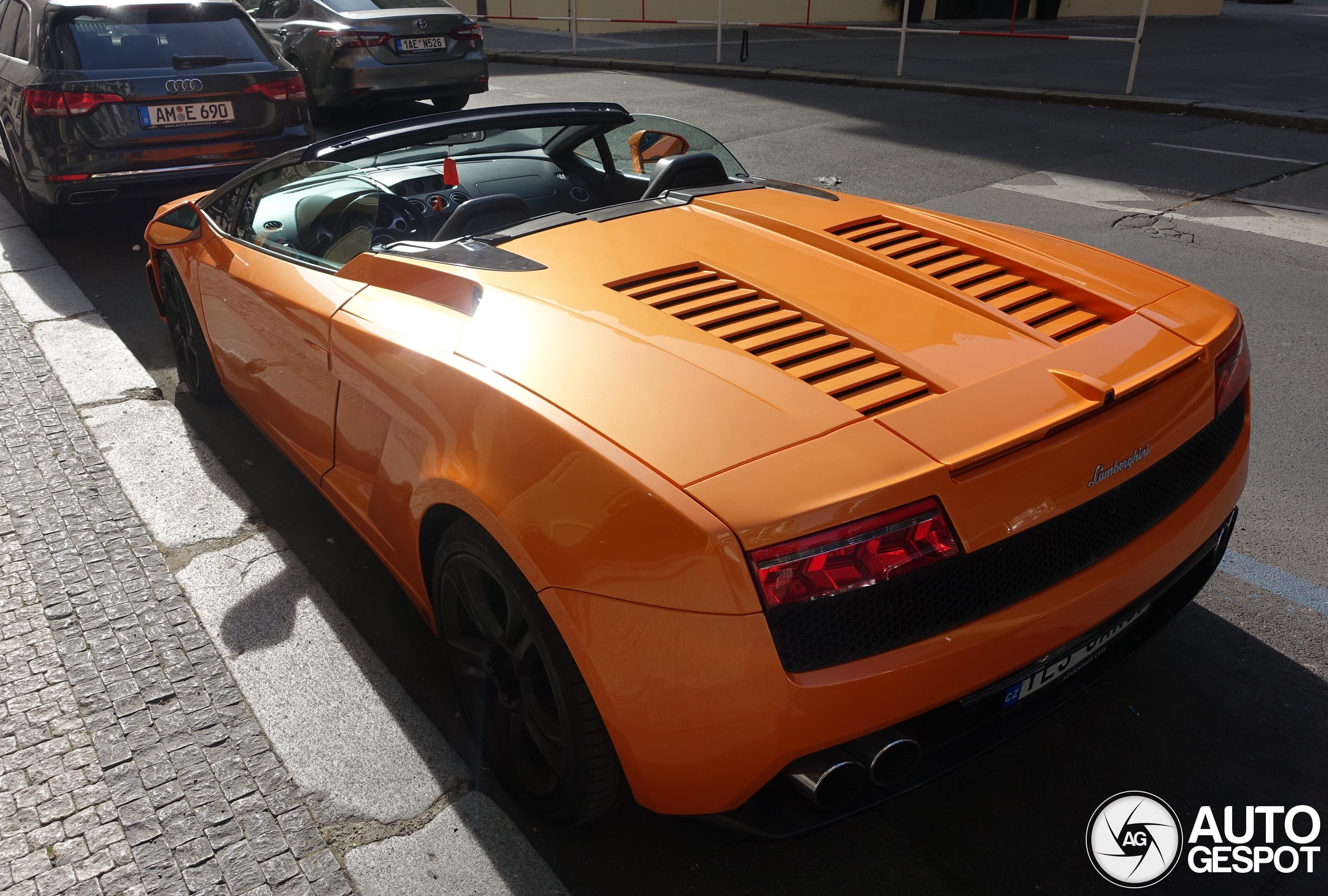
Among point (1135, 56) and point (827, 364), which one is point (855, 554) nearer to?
point (827, 364)

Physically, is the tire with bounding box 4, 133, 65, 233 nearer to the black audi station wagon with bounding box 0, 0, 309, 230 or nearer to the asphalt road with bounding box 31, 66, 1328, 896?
the black audi station wagon with bounding box 0, 0, 309, 230

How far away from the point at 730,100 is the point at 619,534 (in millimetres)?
12004

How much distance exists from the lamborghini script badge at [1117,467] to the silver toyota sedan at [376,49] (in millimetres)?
9974

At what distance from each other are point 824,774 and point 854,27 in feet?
44.7

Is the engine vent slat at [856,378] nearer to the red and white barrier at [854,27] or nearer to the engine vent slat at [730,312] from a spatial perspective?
the engine vent slat at [730,312]

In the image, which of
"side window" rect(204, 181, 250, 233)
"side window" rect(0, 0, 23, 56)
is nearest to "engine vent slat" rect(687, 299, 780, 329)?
"side window" rect(204, 181, 250, 233)

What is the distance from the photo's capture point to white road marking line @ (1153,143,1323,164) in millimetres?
9023

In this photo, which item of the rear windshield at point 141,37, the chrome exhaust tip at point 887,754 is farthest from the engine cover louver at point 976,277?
the rear windshield at point 141,37

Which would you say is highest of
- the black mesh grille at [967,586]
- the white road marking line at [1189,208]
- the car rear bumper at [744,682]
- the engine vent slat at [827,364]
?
the engine vent slat at [827,364]

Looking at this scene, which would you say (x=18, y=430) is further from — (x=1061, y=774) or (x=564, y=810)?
(x=1061, y=774)

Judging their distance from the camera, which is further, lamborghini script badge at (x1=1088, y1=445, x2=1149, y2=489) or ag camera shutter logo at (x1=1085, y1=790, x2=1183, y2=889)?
ag camera shutter logo at (x1=1085, y1=790, x2=1183, y2=889)

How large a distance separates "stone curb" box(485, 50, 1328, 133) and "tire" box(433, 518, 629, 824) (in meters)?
11.5

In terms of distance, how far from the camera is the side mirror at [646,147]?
380cm

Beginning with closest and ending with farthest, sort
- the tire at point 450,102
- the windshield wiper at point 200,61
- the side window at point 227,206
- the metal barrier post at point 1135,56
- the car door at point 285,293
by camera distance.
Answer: the car door at point 285,293
the side window at point 227,206
the windshield wiper at point 200,61
the tire at point 450,102
the metal barrier post at point 1135,56
